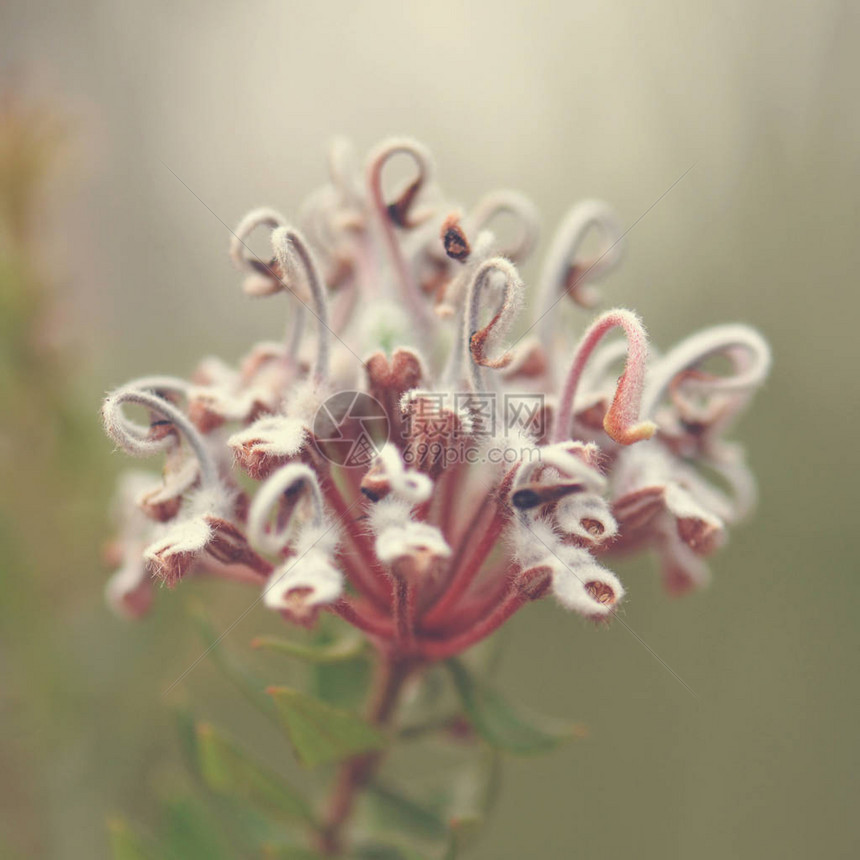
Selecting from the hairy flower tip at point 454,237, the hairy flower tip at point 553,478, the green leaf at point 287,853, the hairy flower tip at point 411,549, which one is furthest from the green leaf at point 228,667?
the hairy flower tip at point 454,237

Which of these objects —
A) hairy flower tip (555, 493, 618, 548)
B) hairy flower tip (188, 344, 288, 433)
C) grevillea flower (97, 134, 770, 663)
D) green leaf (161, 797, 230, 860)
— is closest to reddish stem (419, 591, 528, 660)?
grevillea flower (97, 134, 770, 663)

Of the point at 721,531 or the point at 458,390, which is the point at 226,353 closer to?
the point at 458,390

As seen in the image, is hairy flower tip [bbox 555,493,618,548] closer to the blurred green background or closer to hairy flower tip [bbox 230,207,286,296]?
hairy flower tip [bbox 230,207,286,296]

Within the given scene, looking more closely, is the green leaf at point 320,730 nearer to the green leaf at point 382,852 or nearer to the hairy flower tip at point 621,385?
the green leaf at point 382,852

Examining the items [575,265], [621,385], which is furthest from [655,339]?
[621,385]

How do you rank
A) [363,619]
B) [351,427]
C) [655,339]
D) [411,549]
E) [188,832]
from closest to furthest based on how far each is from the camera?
1. [411,549]
2. [363,619]
3. [351,427]
4. [188,832]
5. [655,339]

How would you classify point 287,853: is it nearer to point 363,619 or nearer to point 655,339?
point 363,619
